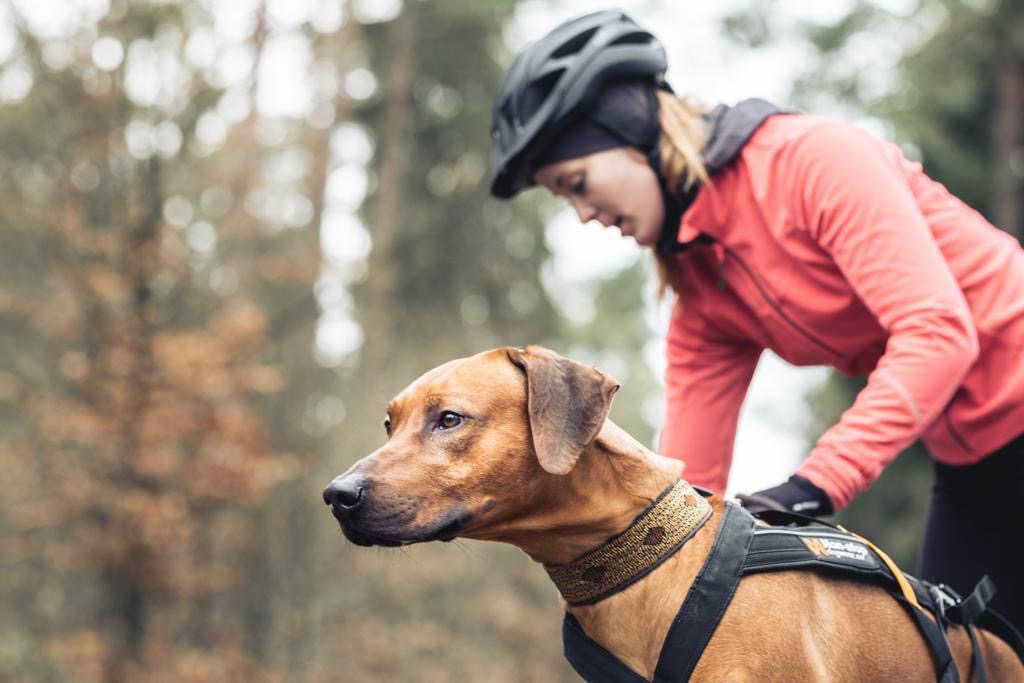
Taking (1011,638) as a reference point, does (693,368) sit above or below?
above

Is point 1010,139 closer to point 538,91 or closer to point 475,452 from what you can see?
point 538,91

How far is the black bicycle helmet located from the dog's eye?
1.06m

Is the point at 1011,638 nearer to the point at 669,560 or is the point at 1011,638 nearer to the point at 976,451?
the point at 976,451

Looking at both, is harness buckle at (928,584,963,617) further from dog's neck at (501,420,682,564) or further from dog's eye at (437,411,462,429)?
dog's eye at (437,411,462,429)

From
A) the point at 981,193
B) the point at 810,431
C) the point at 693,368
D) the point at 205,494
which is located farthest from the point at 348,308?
the point at 693,368

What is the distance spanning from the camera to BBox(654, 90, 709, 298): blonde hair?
3.25 m

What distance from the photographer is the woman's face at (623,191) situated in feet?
11.2

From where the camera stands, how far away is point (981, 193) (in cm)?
1269

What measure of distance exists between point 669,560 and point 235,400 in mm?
10498

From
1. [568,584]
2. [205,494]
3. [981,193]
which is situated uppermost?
[568,584]

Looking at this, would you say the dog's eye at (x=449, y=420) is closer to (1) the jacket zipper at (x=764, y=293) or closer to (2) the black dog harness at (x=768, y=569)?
(2) the black dog harness at (x=768, y=569)

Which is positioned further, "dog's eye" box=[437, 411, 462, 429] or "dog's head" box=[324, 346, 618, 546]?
"dog's eye" box=[437, 411, 462, 429]

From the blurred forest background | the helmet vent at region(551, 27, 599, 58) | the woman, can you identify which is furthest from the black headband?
the blurred forest background

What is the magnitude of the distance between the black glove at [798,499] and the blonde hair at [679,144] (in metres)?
0.90
